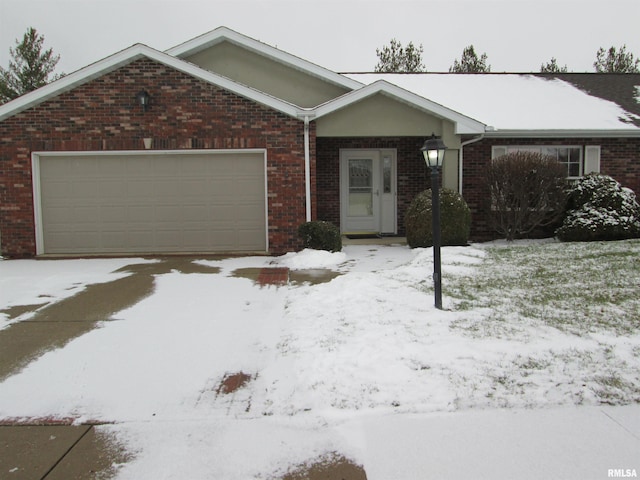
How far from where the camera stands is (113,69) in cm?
1007

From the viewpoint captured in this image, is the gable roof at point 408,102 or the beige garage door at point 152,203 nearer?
the beige garage door at point 152,203

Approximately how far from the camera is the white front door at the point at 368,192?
44.5 feet

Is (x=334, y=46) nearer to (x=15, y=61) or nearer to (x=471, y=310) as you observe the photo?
(x=15, y=61)

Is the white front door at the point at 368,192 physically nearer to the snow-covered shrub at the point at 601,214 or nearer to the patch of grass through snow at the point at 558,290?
the snow-covered shrub at the point at 601,214

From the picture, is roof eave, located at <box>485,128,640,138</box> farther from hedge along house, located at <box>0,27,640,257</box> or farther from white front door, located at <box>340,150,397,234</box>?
white front door, located at <box>340,150,397,234</box>

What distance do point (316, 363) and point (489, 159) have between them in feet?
32.3

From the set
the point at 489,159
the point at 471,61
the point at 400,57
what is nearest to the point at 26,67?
the point at 400,57

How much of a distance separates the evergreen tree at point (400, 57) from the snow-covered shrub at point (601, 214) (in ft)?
69.2

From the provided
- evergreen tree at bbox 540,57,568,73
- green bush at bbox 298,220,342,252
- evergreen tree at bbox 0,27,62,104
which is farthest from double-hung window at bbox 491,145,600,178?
evergreen tree at bbox 0,27,62,104

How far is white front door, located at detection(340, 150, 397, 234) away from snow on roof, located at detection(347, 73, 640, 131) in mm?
2342

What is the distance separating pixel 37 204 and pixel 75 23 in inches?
854

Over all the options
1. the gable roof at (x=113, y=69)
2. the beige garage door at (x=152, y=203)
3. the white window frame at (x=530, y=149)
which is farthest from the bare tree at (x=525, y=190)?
the beige garage door at (x=152, y=203)

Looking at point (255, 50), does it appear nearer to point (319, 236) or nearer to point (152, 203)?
point (152, 203)

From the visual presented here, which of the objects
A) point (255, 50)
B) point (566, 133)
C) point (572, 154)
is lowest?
point (572, 154)
